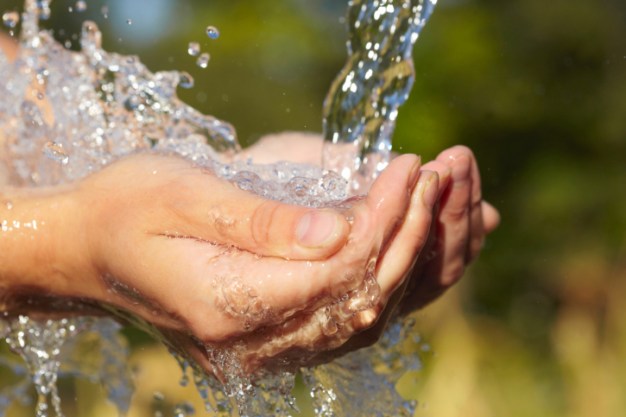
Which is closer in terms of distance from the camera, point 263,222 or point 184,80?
point 263,222

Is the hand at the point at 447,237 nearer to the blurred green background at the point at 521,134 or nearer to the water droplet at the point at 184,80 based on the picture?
the water droplet at the point at 184,80

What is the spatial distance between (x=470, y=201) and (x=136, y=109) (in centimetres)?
61

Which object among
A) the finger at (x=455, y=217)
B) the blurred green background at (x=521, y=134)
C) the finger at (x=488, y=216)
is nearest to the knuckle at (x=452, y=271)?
the finger at (x=455, y=217)

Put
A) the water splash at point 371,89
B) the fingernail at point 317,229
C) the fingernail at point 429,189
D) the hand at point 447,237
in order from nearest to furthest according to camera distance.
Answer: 1. the fingernail at point 317,229
2. the fingernail at point 429,189
3. the hand at point 447,237
4. the water splash at point 371,89

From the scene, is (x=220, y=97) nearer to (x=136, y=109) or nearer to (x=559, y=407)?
(x=559, y=407)

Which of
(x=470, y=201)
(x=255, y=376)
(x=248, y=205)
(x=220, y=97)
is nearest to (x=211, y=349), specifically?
(x=255, y=376)

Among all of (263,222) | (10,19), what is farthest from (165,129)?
(263,222)

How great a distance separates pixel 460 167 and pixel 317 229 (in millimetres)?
385

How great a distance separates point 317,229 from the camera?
942mm

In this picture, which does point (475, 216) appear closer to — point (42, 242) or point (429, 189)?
point (429, 189)

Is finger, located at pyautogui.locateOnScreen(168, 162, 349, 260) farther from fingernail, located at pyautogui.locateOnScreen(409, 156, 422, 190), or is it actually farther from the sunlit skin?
A: fingernail, located at pyautogui.locateOnScreen(409, 156, 422, 190)

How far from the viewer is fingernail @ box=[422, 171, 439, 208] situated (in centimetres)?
104

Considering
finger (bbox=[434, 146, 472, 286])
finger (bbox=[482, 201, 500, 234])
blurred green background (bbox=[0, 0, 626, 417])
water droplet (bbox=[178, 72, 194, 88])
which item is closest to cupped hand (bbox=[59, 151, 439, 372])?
finger (bbox=[434, 146, 472, 286])

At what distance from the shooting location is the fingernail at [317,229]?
0.94 meters
